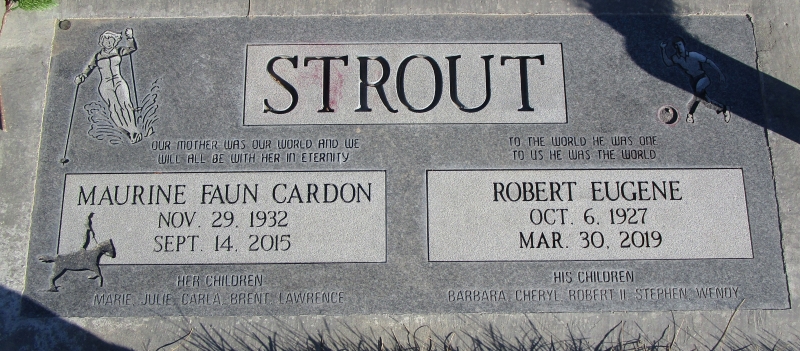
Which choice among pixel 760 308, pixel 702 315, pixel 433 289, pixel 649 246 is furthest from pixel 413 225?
pixel 760 308

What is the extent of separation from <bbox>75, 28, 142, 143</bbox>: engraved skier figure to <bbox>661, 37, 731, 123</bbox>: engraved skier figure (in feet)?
13.1

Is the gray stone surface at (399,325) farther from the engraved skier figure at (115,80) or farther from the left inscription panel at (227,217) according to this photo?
the engraved skier figure at (115,80)

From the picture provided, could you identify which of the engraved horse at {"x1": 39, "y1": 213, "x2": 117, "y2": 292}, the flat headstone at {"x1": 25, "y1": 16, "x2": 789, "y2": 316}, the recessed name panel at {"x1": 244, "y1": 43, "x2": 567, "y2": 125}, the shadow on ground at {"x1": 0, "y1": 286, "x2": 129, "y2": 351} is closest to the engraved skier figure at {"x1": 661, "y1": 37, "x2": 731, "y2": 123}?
the flat headstone at {"x1": 25, "y1": 16, "x2": 789, "y2": 316}

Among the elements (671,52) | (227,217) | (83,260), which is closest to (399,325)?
(227,217)

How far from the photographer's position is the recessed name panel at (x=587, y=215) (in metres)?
3.88

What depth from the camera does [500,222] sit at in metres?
3.91

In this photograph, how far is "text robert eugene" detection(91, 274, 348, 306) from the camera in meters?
3.82

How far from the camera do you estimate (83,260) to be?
385 cm

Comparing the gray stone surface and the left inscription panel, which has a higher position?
the left inscription panel

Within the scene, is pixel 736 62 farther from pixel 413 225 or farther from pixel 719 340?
pixel 413 225

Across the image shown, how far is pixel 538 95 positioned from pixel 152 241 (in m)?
2.92

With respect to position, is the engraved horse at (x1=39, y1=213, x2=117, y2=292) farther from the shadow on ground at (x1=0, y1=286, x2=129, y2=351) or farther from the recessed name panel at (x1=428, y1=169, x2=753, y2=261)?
the recessed name panel at (x1=428, y1=169, x2=753, y2=261)

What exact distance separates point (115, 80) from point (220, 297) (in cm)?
182

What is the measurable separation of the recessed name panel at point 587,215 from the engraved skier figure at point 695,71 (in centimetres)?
50
